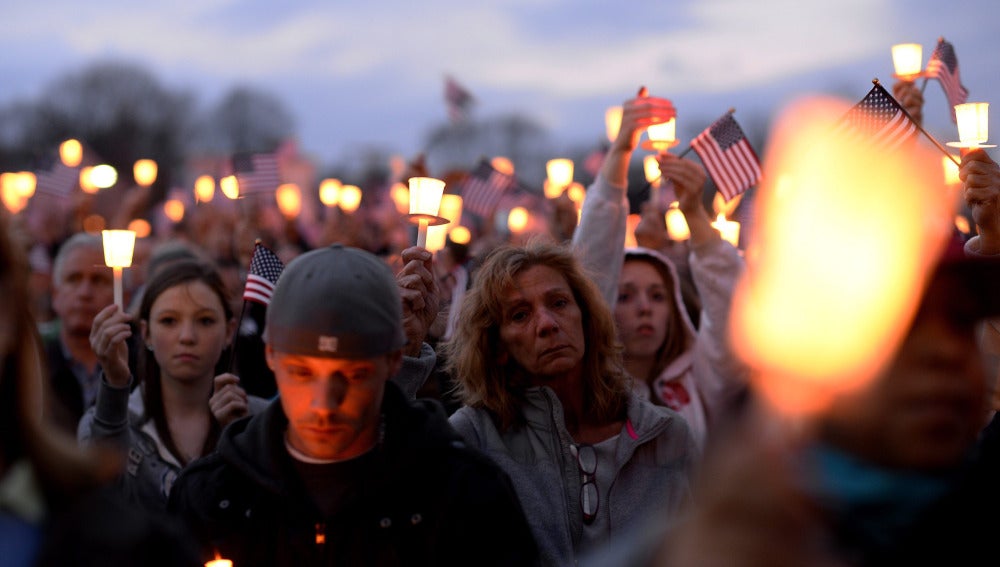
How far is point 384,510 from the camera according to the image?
310 cm

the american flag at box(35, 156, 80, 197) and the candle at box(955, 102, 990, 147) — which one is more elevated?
the candle at box(955, 102, 990, 147)

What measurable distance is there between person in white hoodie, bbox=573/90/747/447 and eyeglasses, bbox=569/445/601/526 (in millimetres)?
1638

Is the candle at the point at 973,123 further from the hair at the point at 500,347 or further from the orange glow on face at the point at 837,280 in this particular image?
the orange glow on face at the point at 837,280

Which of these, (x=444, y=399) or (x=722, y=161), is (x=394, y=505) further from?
(x=722, y=161)

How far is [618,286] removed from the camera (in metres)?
6.20

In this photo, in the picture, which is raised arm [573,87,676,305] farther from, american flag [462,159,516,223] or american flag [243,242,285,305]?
american flag [462,159,516,223]

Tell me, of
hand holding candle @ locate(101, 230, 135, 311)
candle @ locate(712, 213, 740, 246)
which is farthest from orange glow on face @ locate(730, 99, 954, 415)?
candle @ locate(712, 213, 740, 246)

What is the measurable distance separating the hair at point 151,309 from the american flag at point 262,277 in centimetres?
12

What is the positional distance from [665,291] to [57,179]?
9.76 m

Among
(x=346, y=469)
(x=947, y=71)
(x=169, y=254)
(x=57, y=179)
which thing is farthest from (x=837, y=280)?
(x=57, y=179)

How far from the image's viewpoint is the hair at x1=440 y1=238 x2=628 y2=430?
4.45 m

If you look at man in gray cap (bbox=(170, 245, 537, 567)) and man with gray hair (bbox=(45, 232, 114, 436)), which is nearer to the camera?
Answer: man in gray cap (bbox=(170, 245, 537, 567))

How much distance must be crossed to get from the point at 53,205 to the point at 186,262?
9.28 metres

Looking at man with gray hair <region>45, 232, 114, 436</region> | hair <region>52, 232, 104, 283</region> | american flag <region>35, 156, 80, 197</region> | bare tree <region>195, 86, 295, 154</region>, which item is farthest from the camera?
bare tree <region>195, 86, 295, 154</region>
